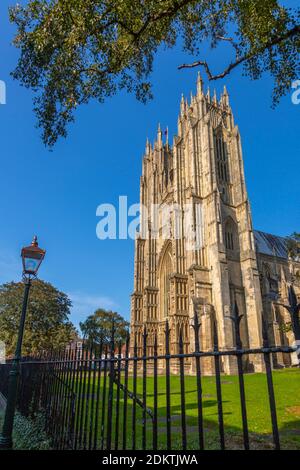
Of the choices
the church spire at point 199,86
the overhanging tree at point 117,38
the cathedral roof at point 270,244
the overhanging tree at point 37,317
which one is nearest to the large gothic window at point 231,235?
the cathedral roof at point 270,244

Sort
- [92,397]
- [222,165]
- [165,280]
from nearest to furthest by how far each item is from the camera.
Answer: [92,397] < [222,165] < [165,280]

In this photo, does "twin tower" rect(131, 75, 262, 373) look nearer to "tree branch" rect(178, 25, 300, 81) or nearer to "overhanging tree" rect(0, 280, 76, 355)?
"overhanging tree" rect(0, 280, 76, 355)

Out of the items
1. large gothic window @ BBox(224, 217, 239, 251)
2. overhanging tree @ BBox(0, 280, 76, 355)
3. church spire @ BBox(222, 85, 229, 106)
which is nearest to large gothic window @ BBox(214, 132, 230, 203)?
large gothic window @ BBox(224, 217, 239, 251)

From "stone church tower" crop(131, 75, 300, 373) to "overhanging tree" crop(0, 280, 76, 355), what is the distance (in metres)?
8.62

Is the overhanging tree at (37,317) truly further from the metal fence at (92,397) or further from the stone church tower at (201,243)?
the metal fence at (92,397)

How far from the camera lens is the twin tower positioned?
2909 centimetres

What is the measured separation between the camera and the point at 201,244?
103 ft

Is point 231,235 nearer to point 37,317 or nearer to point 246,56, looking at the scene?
point 37,317

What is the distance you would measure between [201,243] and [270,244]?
66.7ft

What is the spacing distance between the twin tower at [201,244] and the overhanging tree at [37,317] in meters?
8.67

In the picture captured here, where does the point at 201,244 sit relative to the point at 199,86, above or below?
below

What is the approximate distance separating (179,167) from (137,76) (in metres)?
29.4

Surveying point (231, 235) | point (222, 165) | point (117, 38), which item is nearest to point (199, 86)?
point (222, 165)
